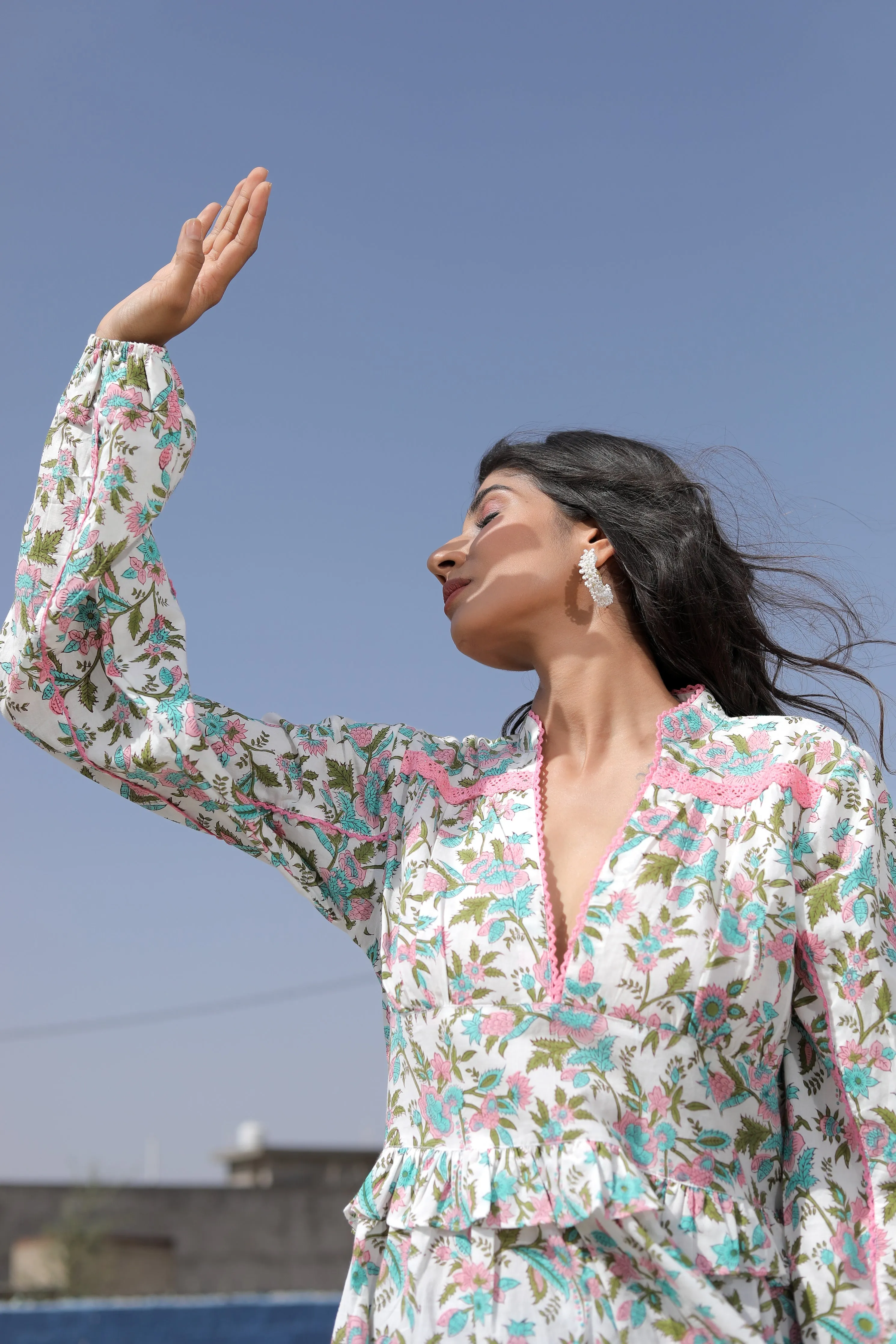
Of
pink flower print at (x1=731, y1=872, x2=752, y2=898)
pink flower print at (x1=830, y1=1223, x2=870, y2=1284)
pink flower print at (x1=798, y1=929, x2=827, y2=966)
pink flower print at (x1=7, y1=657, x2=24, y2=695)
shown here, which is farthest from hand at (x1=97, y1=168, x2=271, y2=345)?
pink flower print at (x1=830, y1=1223, x2=870, y2=1284)

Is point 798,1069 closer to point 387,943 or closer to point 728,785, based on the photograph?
point 728,785

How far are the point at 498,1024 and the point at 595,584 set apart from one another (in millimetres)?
710

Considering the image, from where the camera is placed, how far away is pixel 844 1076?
4.99 ft

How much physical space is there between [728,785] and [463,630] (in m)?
0.46

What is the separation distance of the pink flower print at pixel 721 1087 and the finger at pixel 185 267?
127cm

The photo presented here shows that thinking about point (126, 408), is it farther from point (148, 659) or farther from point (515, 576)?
point (515, 576)

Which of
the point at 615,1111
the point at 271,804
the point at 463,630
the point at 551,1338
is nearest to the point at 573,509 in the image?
the point at 463,630

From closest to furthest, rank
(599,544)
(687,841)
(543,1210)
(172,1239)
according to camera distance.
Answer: (543,1210)
(687,841)
(599,544)
(172,1239)

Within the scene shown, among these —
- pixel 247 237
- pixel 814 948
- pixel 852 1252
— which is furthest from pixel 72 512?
pixel 852 1252

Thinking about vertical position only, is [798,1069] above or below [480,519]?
below

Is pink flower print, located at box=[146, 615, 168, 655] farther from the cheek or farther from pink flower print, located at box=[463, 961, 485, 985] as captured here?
pink flower print, located at box=[463, 961, 485, 985]

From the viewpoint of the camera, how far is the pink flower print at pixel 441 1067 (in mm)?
1555

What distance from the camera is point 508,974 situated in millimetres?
1553

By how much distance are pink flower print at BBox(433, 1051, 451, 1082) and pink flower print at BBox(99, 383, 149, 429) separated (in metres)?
0.95
